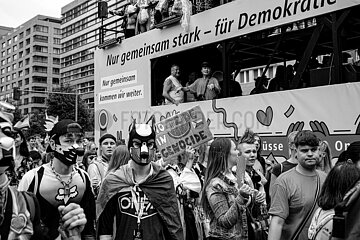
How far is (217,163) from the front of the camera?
13.8ft

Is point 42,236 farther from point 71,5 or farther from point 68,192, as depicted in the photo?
point 71,5

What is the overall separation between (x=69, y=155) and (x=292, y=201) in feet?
6.15

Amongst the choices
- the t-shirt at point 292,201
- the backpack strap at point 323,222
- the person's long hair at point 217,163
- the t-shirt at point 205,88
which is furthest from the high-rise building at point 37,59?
the backpack strap at point 323,222

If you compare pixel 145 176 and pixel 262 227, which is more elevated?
pixel 145 176

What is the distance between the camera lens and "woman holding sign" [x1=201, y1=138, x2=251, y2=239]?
3.83 meters

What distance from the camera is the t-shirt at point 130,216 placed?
12.4 feet

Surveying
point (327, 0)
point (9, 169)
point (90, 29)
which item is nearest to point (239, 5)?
point (327, 0)

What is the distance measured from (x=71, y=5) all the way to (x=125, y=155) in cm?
9196

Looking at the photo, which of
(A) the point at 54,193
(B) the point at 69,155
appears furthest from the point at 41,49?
(A) the point at 54,193

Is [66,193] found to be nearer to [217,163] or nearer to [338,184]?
[217,163]

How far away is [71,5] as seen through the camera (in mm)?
91125

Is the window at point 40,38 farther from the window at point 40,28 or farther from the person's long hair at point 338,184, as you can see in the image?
the person's long hair at point 338,184

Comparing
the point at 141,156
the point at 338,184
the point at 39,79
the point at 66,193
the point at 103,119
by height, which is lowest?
the point at 66,193

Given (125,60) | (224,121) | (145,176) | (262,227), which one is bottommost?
(262,227)
